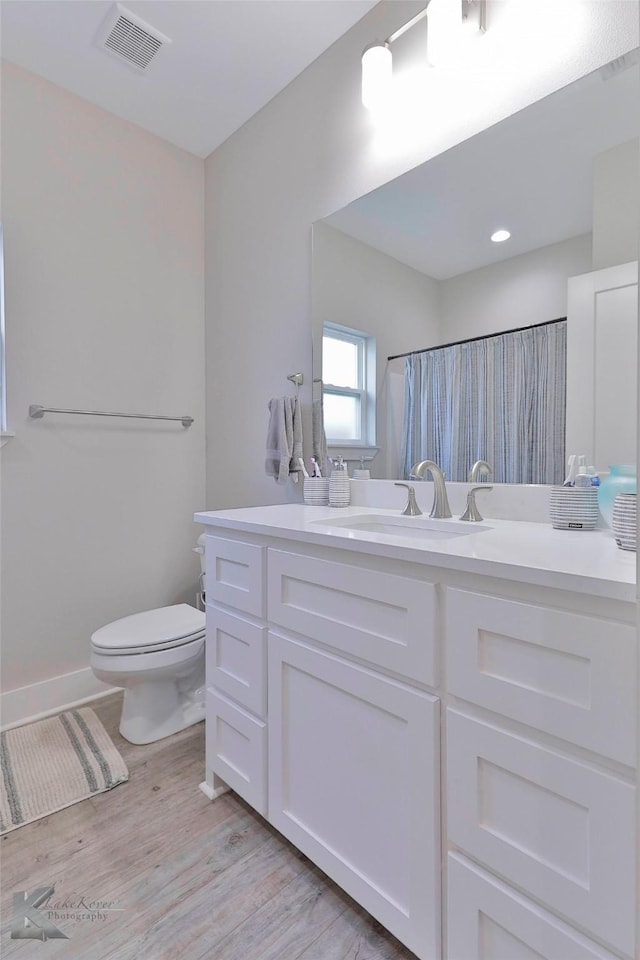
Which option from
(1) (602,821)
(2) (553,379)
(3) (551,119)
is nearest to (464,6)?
(3) (551,119)

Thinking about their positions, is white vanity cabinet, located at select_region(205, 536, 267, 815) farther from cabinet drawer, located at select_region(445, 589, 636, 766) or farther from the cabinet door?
cabinet drawer, located at select_region(445, 589, 636, 766)

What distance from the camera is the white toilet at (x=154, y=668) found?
168 centimetres

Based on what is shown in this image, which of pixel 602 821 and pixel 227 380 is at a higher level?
pixel 227 380

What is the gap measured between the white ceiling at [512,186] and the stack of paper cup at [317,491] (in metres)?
0.78

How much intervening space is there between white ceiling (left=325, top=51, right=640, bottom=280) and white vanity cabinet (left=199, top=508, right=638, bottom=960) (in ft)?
3.16

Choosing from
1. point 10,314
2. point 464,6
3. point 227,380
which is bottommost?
point 227,380

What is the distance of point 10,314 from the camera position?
6.30 ft

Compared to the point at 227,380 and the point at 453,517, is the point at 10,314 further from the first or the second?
the point at 453,517

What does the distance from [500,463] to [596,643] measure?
743 mm

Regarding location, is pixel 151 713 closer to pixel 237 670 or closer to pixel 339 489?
pixel 237 670

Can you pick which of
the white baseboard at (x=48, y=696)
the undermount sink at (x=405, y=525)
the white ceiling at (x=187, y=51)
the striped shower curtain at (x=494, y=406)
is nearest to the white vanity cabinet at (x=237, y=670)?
the undermount sink at (x=405, y=525)

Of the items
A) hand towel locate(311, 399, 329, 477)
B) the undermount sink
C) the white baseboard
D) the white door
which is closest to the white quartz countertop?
the undermount sink

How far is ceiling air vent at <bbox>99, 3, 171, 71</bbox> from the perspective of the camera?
1.69 m

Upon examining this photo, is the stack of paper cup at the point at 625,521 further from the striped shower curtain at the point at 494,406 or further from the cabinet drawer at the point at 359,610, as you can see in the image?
the cabinet drawer at the point at 359,610
